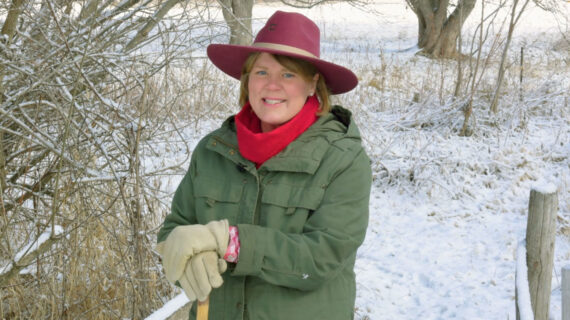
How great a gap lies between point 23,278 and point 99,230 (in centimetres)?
52

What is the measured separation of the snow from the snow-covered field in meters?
0.99

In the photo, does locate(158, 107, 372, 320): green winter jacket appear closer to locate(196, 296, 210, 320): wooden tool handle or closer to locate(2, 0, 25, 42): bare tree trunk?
locate(196, 296, 210, 320): wooden tool handle

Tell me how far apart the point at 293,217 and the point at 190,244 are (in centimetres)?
36

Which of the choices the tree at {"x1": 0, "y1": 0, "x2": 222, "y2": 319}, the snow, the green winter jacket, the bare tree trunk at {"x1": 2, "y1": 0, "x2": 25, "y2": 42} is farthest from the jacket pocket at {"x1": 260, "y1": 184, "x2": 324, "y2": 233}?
the bare tree trunk at {"x1": 2, "y1": 0, "x2": 25, "y2": 42}

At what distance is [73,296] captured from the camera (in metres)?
3.07

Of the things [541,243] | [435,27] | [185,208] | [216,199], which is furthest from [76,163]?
[435,27]

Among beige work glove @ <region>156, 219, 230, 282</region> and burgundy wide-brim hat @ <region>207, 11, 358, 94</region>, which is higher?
burgundy wide-brim hat @ <region>207, 11, 358, 94</region>

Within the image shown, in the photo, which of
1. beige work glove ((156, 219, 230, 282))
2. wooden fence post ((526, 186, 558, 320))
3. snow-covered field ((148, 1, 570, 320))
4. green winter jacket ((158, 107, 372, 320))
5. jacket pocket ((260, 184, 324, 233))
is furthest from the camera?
snow-covered field ((148, 1, 570, 320))

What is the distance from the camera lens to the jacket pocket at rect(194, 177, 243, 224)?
66.1 inches

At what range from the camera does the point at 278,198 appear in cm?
162

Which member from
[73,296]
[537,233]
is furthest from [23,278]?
[537,233]

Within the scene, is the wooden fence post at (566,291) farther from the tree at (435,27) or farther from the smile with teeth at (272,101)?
the tree at (435,27)

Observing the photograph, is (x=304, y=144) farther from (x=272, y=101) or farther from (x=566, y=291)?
(x=566, y=291)

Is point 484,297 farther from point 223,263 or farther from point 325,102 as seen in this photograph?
point 223,263
